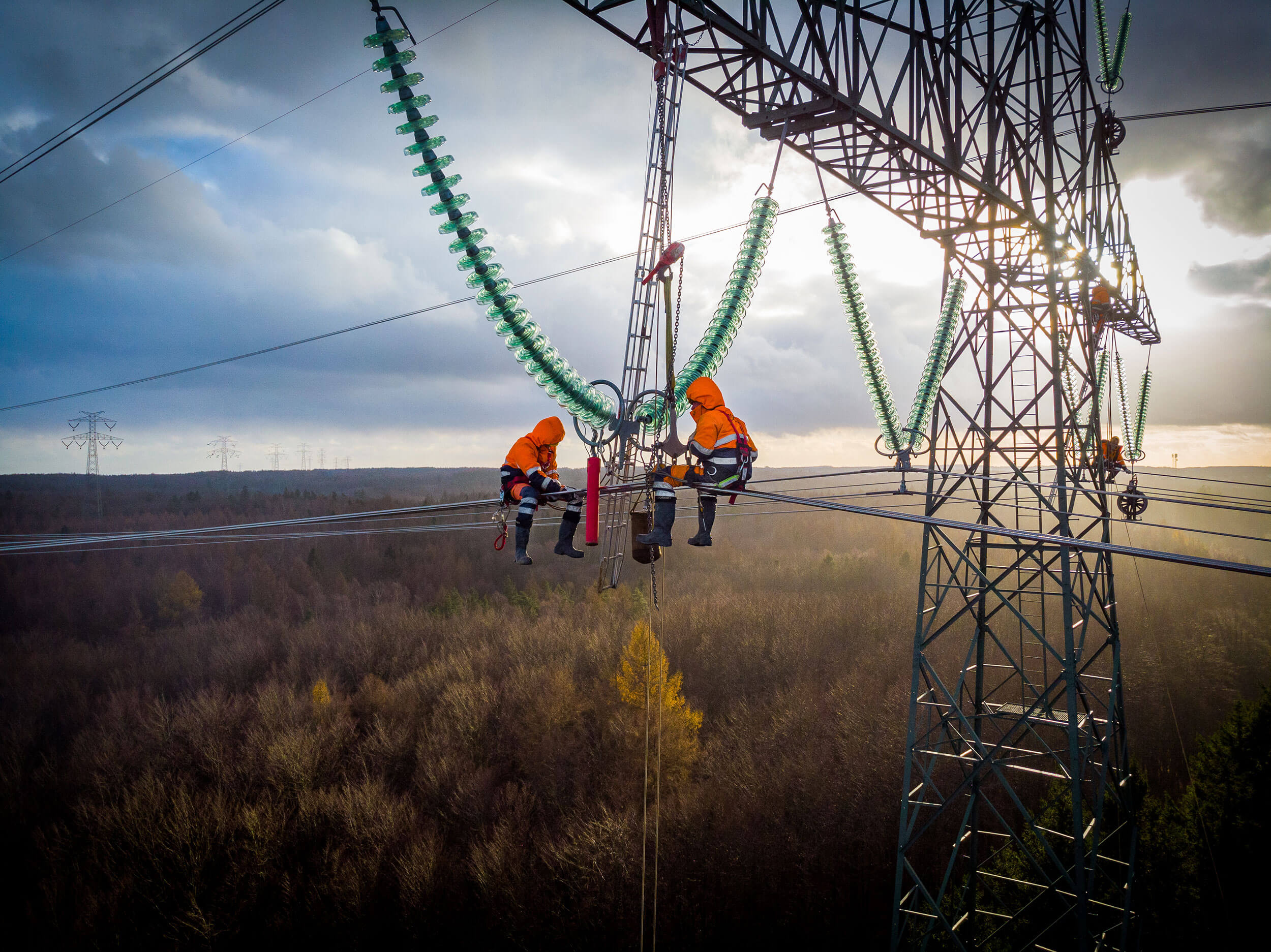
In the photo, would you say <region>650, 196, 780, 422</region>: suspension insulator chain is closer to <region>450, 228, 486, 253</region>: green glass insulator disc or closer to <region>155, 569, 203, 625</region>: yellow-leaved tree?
<region>450, 228, 486, 253</region>: green glass insulator disc

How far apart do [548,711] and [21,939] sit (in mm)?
13317

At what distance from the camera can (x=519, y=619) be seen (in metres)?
31.0

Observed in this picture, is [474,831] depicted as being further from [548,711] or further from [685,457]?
[685,457]

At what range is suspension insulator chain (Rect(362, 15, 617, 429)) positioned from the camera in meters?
4.86

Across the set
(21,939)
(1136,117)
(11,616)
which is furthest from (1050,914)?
(11,616)

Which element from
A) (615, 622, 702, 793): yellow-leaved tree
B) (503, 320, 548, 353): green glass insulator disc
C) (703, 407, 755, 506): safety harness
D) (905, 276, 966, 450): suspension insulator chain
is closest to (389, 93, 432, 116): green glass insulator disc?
(503, 320, 548, 353): green glass insulator disc

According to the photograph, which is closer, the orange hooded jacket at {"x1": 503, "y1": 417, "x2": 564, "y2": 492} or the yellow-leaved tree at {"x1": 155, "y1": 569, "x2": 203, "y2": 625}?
the orange hooded jacket at {"x1": 503, "y1": 417, "x2": 564, "y2": 492}

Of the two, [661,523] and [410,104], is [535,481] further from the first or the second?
[410,104]

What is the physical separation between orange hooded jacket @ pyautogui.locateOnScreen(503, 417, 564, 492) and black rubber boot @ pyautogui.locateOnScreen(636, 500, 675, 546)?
0.94 meters

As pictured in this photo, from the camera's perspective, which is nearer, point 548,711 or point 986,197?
point 986,197

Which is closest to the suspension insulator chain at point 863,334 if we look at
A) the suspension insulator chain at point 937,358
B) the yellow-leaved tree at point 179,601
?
the suspension insulator chain at point 937,358

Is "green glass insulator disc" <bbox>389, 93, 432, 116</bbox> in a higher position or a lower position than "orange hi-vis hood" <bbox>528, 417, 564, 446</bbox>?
higher

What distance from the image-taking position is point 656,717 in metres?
20.5

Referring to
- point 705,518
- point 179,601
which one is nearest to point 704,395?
point 705,518
